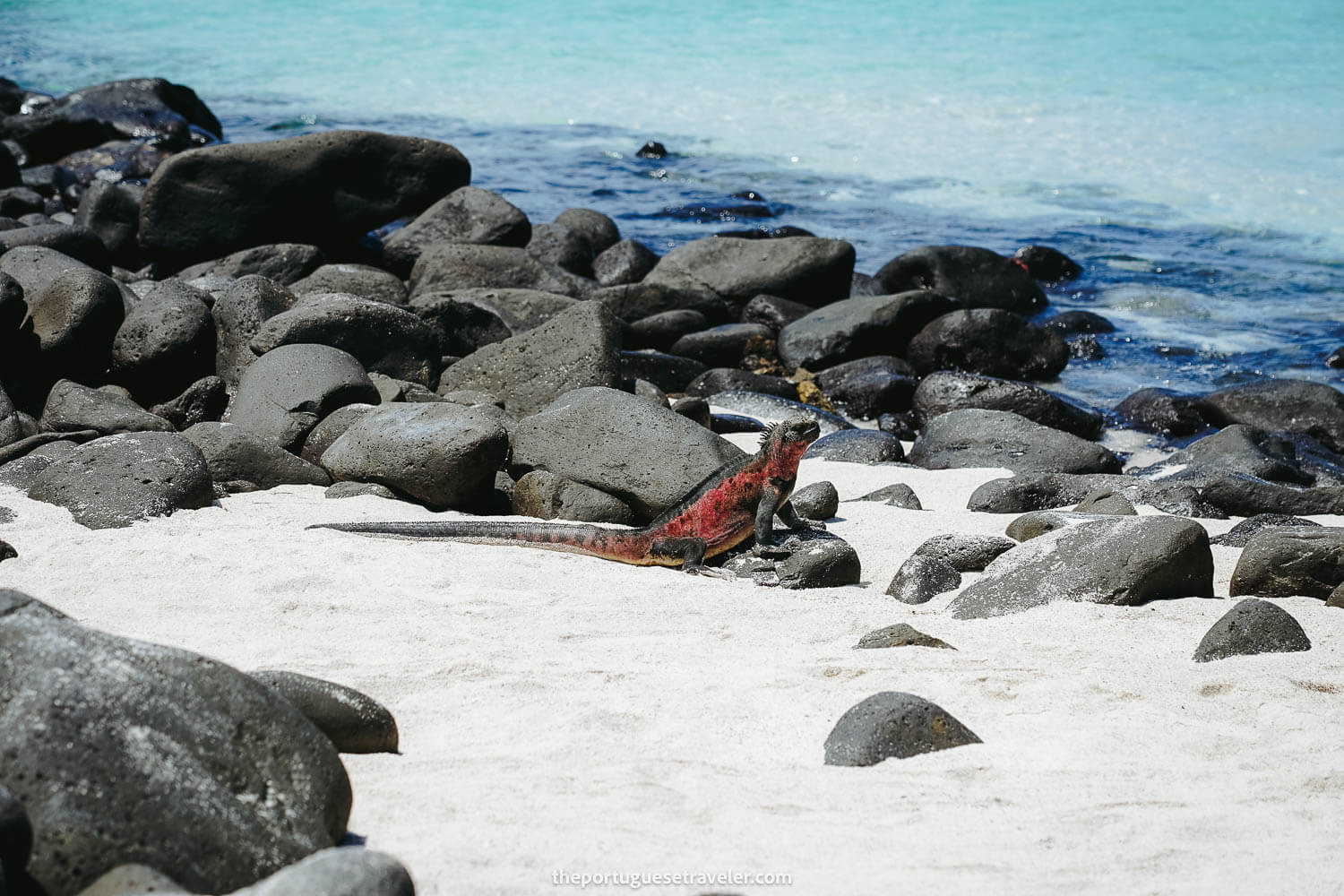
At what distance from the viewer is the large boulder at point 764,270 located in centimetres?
1221

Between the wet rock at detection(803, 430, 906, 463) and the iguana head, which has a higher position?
the iguana head

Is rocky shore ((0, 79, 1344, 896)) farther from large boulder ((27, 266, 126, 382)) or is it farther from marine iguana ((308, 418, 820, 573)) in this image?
marine iguana ((308, 418, 820, 573))

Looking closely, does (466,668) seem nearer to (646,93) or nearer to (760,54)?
(646,93)

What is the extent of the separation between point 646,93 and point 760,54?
441cm

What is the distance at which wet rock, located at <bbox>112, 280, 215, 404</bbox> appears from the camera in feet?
26.1

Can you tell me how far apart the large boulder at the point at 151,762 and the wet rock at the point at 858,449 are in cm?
573

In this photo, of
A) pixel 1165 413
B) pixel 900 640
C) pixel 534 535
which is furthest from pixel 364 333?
pixel 1165 413

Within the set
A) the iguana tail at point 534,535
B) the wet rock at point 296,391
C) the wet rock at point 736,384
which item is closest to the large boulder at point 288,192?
the wet rock at point 736,384

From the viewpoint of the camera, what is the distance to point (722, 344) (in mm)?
10844

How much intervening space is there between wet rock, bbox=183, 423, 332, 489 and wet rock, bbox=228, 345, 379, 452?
0.35 meters

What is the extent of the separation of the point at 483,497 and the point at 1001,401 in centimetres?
469

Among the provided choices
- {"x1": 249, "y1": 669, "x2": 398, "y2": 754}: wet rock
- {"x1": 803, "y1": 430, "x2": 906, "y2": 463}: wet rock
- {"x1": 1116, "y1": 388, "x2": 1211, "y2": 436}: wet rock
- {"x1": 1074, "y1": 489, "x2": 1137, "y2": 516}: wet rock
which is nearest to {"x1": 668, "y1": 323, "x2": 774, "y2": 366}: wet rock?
{"x1": 803, "y1": 430, "x2": 906, "y2": 463}: wet rock

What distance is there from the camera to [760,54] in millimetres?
29531

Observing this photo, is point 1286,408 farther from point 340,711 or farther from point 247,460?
point 340,711
